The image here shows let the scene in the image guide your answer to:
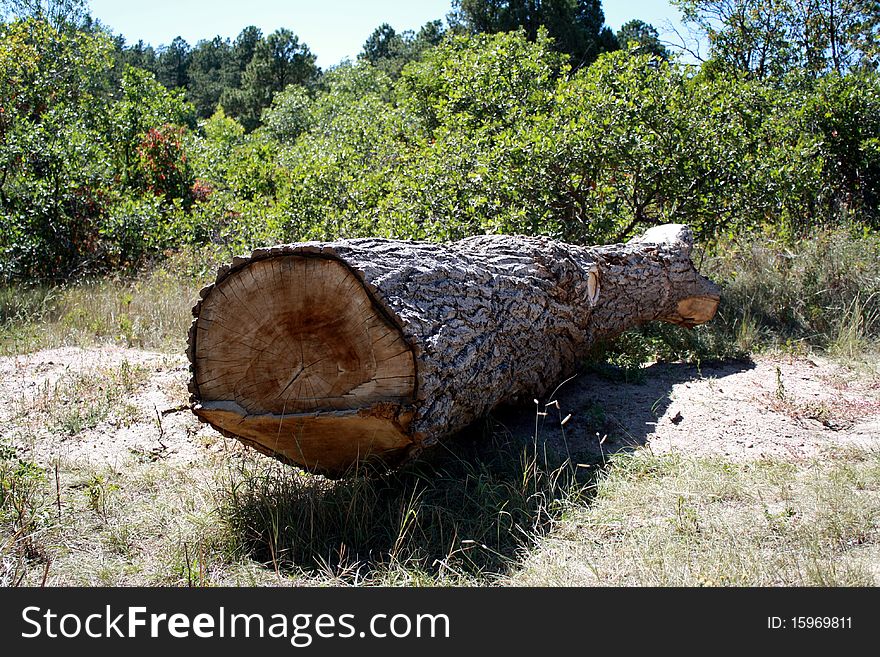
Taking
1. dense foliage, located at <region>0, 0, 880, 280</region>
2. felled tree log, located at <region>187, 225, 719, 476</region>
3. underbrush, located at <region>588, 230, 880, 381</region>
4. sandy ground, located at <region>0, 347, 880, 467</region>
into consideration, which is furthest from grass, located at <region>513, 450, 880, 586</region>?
dense foliage, located at <region>0, 0, 880, 280</region>

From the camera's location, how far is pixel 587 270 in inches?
213

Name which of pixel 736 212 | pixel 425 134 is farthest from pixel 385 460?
pixel 425 134

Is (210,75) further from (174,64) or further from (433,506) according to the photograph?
(433,506)

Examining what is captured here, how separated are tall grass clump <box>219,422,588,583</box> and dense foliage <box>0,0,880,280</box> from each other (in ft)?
12.0

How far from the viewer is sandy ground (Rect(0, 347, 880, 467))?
4.70 meters

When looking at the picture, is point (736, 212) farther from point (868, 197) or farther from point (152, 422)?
point (152, 422)

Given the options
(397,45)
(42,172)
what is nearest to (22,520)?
(42,172)

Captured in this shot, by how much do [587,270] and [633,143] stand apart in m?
2.43

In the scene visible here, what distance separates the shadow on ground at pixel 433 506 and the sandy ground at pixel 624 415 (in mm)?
186

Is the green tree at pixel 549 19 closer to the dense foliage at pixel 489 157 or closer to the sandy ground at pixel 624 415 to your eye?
the dense foliage at pixel 489 157

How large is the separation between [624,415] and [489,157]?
133 inches

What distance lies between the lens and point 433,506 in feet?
12.1

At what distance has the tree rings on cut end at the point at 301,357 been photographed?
352cm

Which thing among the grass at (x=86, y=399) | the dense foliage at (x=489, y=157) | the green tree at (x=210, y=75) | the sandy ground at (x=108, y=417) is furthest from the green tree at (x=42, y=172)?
the green tree at (x=210, y=75)
